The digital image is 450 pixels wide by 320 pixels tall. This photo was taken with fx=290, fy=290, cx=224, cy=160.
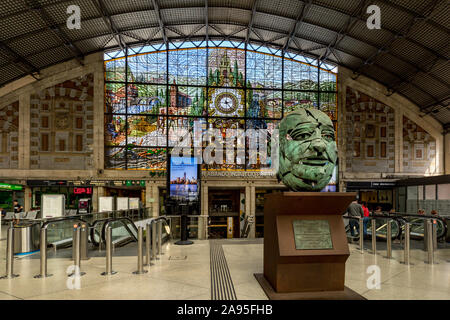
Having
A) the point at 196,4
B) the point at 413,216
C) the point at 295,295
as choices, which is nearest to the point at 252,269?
the point at 295,295

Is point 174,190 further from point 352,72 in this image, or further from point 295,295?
point 352,72

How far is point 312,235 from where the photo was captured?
4.31 meters

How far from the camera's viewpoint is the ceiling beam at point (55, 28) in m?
13.5

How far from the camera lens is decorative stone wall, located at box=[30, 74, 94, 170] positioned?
18500 mm

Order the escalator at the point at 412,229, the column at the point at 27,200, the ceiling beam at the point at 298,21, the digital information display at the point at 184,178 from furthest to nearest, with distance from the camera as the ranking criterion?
the column at the point at 27,200 → the ceiling beam at the point at 298,21 → the digital information display at the point at 184,178 → the escalator at the point at 412,229

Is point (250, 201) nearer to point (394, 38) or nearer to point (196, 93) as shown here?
point (196, 93)

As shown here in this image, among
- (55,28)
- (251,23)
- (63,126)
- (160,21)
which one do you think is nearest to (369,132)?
(251,23)

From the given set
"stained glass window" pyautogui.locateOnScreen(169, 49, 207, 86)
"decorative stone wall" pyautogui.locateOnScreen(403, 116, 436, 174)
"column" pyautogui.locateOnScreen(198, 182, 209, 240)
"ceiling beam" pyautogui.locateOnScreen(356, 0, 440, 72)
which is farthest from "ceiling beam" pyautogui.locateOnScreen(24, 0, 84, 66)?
"decorative stone wall" pyautogui.locateOnScreen(403, 116, 436, 174)

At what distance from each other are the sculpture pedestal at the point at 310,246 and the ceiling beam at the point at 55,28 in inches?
604

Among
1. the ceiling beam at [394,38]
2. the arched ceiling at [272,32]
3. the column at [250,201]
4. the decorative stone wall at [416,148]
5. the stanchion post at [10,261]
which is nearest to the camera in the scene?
the stanchion post at [10,261]

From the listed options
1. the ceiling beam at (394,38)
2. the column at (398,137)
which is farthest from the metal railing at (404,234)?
the column at (398,137)

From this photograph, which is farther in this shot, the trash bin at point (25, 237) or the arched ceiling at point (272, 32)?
the arched ceiling at point (272, 32)

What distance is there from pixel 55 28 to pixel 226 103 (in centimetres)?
1091

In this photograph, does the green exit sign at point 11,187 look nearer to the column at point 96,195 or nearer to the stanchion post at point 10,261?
the column at point 96,195
